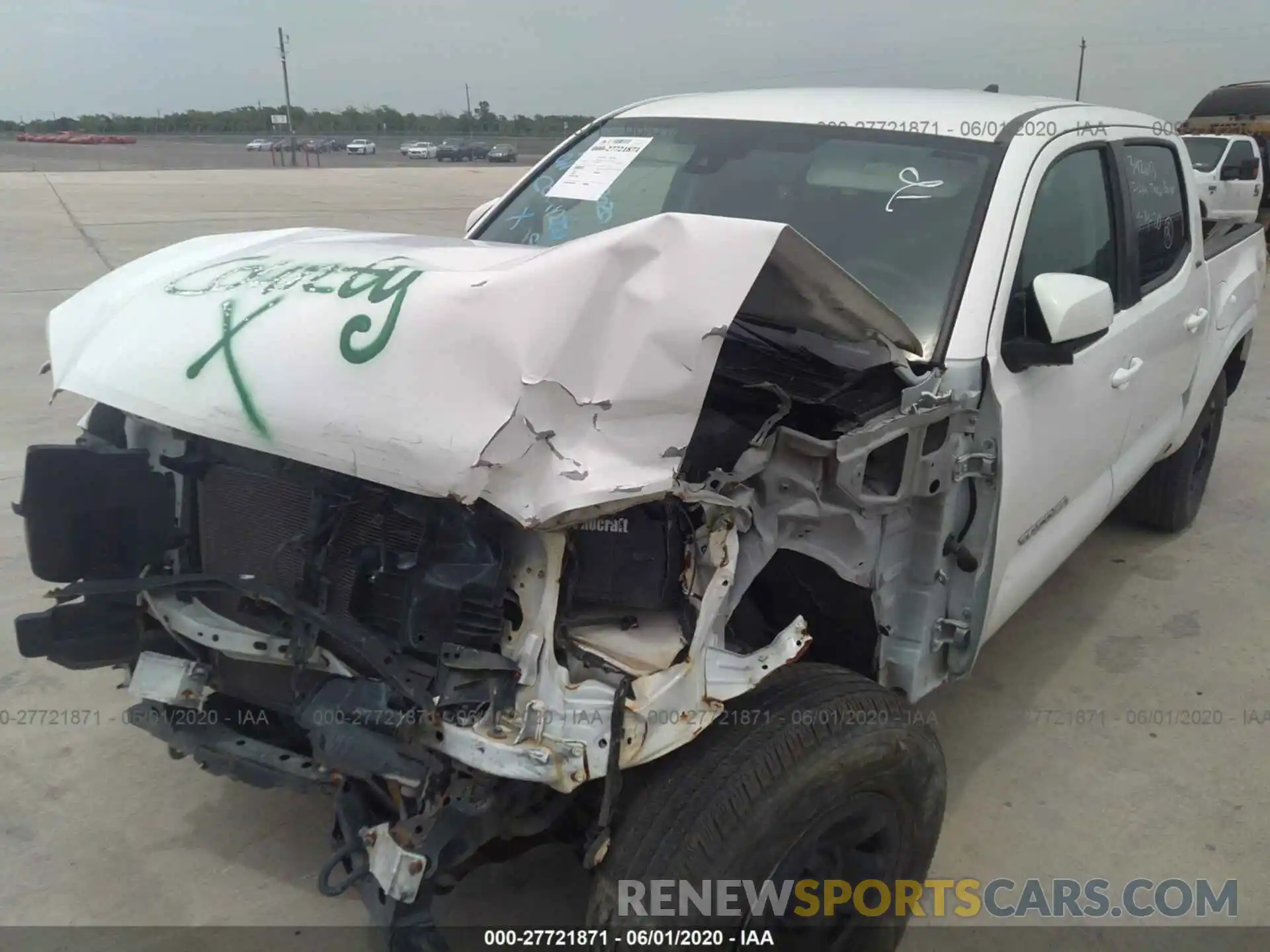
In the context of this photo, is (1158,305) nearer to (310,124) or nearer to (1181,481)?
(1181,481)

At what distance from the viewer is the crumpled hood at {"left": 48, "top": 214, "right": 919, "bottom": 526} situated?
70.0 inches

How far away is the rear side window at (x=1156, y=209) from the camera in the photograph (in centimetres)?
342

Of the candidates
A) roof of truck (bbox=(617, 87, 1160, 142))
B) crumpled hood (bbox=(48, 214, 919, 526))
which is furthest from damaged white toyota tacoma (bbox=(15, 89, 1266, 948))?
roof of truck (bbox=(617, 87, 1160, 142))

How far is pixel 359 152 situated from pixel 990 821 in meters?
53.8

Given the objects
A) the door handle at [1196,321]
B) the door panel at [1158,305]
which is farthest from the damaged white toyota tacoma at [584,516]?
the door handle at [1196,321]

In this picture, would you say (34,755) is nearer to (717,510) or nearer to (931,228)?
(717,510)

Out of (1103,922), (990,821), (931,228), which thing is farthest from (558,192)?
(1103,922)

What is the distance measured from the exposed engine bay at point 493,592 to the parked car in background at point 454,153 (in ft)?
152

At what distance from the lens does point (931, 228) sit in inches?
108

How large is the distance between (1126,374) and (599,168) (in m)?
1.77

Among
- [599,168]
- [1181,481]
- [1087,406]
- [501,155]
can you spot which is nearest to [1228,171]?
[1181,481]

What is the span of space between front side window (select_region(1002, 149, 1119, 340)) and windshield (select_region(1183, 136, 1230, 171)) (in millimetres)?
11473

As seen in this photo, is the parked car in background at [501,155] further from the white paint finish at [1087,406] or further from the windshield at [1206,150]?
the white paint finish at [1087,406]

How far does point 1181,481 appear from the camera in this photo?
15.2 ft
